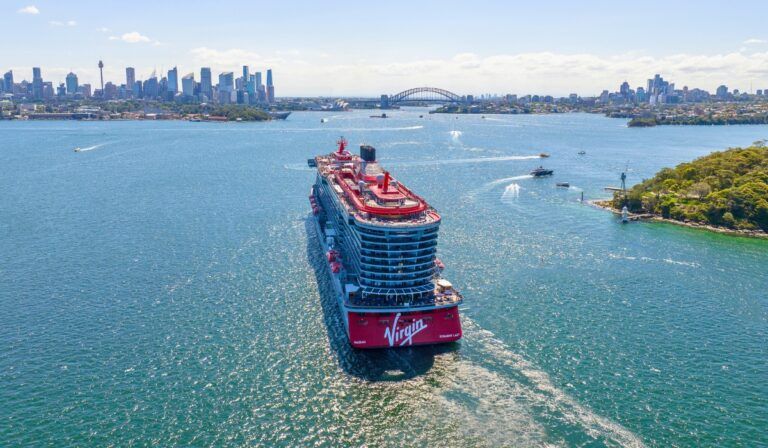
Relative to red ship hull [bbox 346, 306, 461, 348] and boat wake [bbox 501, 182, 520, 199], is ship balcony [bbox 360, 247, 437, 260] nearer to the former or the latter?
red ship hull [bbox 346, 306, 461, 348]

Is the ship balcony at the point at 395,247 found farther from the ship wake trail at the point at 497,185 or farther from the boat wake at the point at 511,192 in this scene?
the boat wake at the point at 511,192

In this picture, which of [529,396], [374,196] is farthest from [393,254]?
[529,396]

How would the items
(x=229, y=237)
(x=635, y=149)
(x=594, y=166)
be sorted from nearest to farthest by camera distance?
(x=229, y=237)
(x=594, y=166)
(x=635, y=149)

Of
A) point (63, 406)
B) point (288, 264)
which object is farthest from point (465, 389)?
point (288, 264)

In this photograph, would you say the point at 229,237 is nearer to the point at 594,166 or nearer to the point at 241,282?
the point at 241,282

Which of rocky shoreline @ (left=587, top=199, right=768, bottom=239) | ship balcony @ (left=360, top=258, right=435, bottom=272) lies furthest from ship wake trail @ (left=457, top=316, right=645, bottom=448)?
rocky shoreline @ (left=587, top=199, right=768, bottom=239)

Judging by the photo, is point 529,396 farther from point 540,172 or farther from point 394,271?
point 540,172
